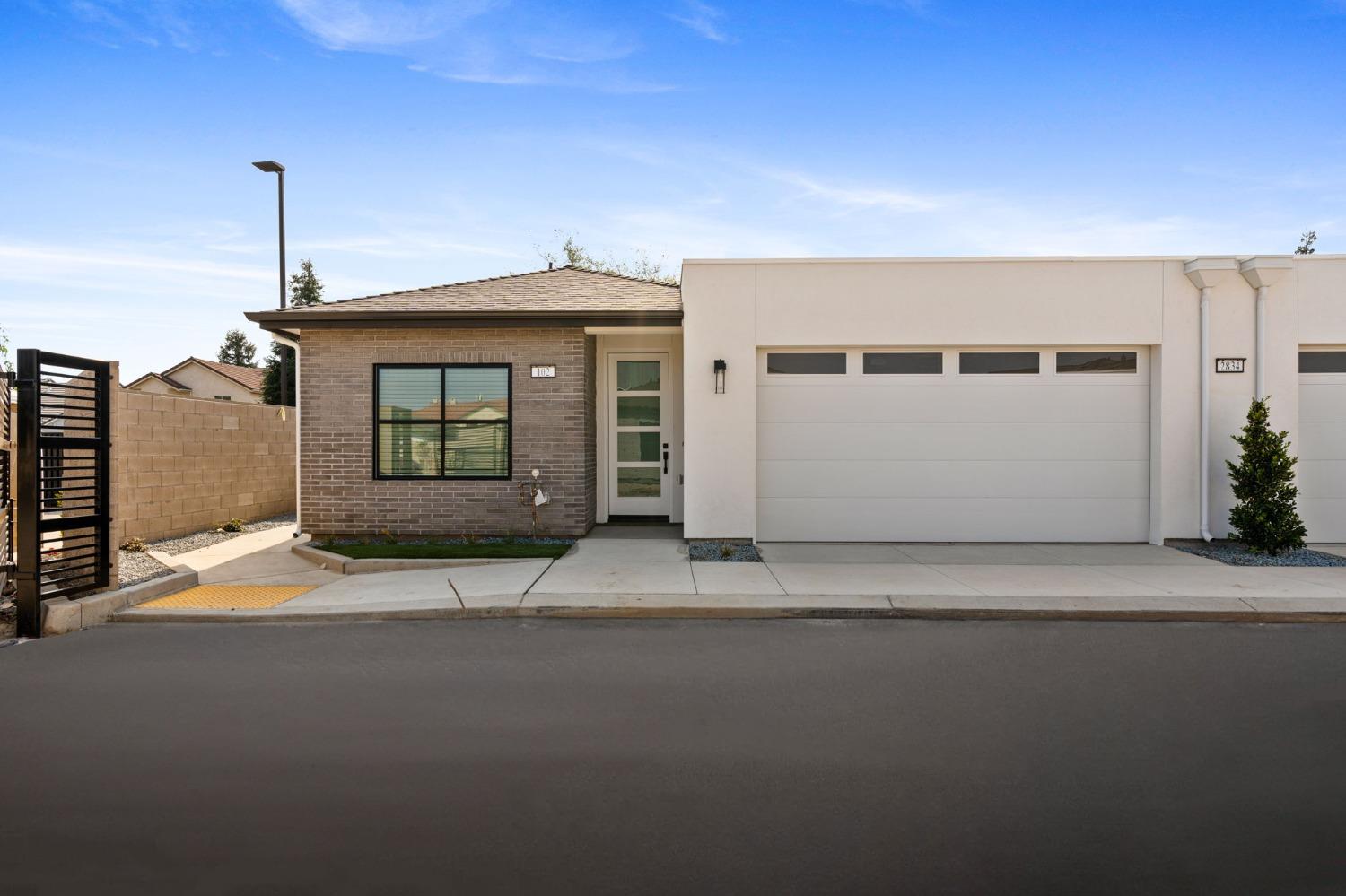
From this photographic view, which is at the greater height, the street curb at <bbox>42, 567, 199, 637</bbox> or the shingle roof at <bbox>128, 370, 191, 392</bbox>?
the shingle roof at <bbox>128, 370, 191, 392</bbox>

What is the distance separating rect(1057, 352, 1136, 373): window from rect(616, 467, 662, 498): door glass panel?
20.2 feet

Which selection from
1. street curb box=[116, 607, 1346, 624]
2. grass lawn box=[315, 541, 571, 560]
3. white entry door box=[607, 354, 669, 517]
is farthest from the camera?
white entry door box=[607, 354, 669, 517]

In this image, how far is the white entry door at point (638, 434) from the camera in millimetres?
12398

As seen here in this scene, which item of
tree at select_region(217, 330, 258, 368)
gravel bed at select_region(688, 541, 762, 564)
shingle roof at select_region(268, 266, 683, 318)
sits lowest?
gravel bed at select_region(688, 541, 762, 564)

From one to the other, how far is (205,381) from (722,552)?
4313 cm

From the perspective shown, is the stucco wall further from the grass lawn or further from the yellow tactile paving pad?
the yellow tactile paving pad

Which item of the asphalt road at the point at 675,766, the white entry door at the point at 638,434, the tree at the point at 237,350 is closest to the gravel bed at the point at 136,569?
the asphalt road at the point at 675,766

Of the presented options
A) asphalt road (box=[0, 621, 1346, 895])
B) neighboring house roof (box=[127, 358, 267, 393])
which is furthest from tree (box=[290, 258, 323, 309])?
asphalt road (box=[0, 621, 1346, 895])

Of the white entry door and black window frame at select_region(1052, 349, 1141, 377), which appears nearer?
black window frame at select_region(1052, 349, 1141, 377)

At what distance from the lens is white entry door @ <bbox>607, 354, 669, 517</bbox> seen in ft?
40.7

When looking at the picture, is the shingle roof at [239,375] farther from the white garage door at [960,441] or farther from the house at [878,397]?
the white garage door at [960,441]

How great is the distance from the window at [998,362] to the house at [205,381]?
39499 mm

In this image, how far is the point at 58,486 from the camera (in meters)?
6.89

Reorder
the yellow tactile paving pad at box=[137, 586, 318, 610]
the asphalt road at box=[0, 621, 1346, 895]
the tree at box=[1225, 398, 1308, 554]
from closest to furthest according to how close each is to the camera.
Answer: the asphalt road at box=[0, 621, 1346, 895] → the yellow tactile paving pad at box=[137, 586, 318, 610] → the tree at box=[1225, 398, 1308, 554]
